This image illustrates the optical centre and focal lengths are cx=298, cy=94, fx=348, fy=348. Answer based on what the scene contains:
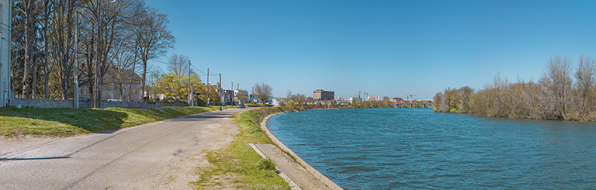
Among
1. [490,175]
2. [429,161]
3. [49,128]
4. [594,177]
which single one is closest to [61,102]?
[49,128]

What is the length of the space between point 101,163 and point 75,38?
17.2 meters

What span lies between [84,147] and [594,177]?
1706cm

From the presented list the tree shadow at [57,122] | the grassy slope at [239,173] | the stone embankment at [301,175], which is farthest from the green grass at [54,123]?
the stone embankment at [301,175]

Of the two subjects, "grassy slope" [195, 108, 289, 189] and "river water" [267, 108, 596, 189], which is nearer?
"grassy slope" [195, 108, 289, 189]

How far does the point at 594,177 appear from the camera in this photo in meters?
12.2

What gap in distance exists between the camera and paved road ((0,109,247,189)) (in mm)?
6520

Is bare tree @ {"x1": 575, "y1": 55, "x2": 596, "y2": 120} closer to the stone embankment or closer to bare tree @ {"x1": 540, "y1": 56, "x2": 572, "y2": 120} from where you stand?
bare tree @ {"x1": 540, "y1": 56, "x2": 572, "y2": 120}

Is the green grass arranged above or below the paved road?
above

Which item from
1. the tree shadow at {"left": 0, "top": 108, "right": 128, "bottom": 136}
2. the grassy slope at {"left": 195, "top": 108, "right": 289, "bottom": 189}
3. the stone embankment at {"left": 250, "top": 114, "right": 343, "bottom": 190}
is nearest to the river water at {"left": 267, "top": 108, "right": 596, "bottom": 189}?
the stone embankment at {"left": 250, "top": 114, "right": 343, "bottom": 190}

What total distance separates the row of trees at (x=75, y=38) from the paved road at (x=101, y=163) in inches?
527

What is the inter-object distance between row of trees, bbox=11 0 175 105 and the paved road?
13.4 m

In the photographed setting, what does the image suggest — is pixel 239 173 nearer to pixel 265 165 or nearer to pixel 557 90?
pixel 265 165

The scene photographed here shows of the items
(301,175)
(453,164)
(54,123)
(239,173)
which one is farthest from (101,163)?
(453,164)

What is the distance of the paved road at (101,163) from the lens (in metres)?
6.52
